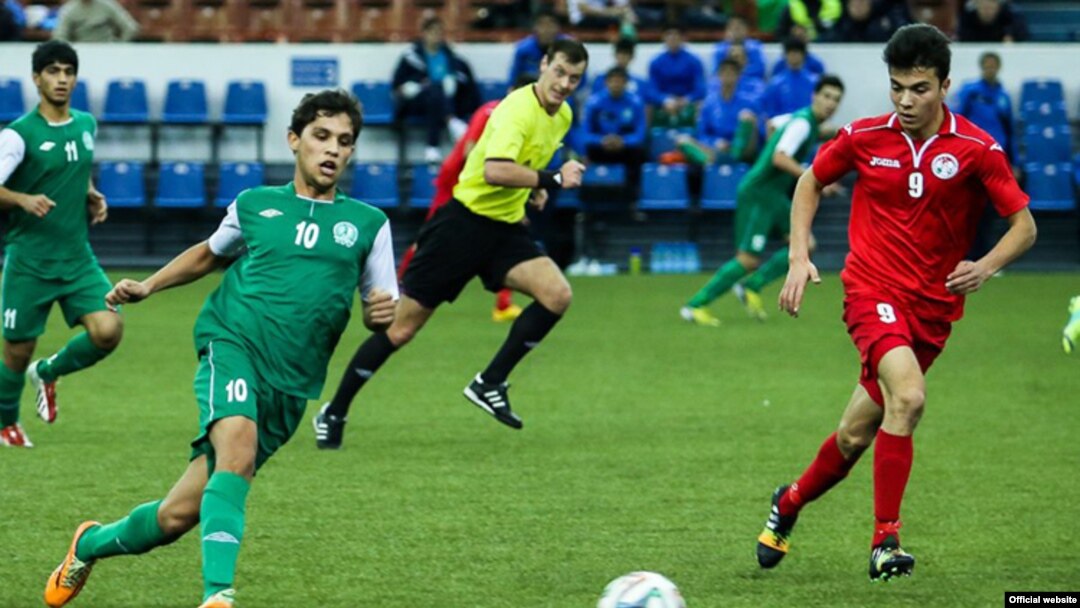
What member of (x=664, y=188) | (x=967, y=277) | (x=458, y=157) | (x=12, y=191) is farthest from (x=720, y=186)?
(x=967, y=277)

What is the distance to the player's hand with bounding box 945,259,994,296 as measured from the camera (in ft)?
20.5

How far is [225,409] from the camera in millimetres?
5598

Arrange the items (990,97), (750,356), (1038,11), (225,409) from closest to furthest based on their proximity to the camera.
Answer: (225,409), (750,356), (990,97), (1038,11)

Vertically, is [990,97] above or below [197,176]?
above

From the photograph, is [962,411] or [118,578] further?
[962,411]

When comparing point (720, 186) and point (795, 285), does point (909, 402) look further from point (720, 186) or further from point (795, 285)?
point (720, 186)

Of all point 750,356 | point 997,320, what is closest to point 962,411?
point 750,356

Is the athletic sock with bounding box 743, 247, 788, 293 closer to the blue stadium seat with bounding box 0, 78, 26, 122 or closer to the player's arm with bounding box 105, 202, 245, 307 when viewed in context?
the blue stadium seat with bounding box 0, 78, 26, 122

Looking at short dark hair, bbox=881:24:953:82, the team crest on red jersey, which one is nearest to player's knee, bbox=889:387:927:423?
the team crest on red jersey

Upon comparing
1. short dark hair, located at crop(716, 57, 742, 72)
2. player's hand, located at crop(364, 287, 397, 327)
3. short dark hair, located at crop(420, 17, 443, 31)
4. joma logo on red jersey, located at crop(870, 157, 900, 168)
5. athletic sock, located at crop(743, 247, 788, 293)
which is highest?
joma logo on red jersey, located at crop(870, 157, 900, 168)

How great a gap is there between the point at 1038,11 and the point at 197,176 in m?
10.7

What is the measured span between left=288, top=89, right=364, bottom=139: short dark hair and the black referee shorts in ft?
13.2

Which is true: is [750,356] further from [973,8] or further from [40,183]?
[973,8]

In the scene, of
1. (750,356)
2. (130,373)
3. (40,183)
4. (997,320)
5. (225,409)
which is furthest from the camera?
(997,320)
